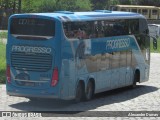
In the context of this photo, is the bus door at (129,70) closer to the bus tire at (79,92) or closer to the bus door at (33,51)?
the bus tire at (79,92)

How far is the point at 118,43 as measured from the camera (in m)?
20.4

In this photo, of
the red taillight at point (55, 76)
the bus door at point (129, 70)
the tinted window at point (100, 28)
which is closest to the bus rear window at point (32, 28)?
the tinted window at point (100, 28)

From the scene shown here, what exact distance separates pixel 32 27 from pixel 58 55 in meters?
1.18

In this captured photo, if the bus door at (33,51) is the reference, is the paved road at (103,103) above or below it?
below

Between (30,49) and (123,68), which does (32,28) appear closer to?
(30,49)

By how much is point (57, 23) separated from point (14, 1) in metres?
60.6

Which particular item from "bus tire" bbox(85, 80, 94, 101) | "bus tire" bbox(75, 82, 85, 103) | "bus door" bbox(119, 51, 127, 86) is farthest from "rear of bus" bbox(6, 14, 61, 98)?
"bus door" bbox(119, 51, 127, 86)

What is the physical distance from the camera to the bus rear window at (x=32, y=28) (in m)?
16.2

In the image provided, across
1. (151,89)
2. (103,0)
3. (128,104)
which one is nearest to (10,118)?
(128,104)

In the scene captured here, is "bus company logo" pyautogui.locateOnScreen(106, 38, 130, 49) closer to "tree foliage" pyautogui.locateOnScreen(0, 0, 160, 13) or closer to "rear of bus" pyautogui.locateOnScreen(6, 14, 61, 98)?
"rear of bus" pyautogui.locateOnScreen(6, 14, 61, 98)

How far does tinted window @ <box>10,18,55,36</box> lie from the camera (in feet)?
53.2

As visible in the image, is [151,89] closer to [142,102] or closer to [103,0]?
[142,102]

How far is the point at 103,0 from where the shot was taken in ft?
345

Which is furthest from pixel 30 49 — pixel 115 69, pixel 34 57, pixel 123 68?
pixel 123 68
